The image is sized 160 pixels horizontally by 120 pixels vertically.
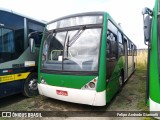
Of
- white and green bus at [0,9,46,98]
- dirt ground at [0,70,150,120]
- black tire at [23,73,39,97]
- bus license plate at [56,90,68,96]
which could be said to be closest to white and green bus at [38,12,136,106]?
bus license plate at [56,90,68,96]

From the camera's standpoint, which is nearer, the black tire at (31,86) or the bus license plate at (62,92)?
the bus license plate at (62,92)

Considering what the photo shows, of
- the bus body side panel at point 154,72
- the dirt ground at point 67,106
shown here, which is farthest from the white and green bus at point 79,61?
the bus body side panel at point 154,72

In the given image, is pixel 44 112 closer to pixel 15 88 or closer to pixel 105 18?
pixel 15 88

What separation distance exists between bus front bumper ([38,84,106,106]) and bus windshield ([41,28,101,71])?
0.57 meters

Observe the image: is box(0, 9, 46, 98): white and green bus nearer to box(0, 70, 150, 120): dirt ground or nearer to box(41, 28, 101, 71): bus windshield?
box(0, 70, 150, 120): dirt ground

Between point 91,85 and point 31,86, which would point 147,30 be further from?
point 31,86

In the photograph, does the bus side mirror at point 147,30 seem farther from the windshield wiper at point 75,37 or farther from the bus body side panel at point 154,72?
the windshield wiper at point 75,37

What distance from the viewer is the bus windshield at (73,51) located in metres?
4.86

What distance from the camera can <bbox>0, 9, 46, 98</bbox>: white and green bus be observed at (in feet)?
17.9

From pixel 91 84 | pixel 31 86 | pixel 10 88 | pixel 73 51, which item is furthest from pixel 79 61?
pixel 31 86

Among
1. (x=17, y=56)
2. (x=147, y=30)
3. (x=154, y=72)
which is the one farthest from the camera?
(x=17, y=56)

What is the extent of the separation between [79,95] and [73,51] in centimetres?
126

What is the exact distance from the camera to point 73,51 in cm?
515

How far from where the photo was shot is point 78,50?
16.7 ft
